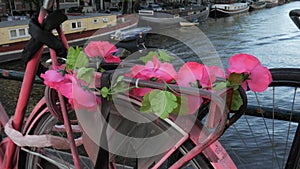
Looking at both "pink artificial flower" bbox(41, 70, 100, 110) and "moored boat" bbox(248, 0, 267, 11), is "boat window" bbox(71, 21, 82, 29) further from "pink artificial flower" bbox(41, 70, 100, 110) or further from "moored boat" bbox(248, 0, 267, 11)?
"moored boat" bbox(248, 0, 267, 11)

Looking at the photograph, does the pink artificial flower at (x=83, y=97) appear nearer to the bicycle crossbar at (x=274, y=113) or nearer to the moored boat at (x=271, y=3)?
the bicycle crossbar at (x=274, y=113)

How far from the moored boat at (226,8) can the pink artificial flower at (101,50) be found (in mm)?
22420

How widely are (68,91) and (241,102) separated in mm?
417

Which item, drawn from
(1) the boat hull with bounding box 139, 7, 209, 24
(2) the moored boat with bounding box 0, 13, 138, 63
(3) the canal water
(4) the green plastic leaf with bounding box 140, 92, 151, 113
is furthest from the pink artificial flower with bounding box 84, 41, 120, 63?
(1) the boat hull with bounding box 139, 7, 209, 24

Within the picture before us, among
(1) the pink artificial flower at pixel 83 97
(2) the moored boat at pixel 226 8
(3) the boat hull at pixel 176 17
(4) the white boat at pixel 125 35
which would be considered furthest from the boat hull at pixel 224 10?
(1) the pink artificial flower at pixel 83 97

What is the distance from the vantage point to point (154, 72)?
0.74m

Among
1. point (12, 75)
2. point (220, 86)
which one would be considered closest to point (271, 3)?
point (12, 75)

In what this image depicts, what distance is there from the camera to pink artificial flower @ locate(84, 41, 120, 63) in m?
0.87

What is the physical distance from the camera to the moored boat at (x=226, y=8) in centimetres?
2283

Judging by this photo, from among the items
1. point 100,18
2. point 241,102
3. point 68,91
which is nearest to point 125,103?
point 68,91

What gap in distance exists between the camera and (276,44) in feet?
42.3

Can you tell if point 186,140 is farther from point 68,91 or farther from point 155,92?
point 68,91

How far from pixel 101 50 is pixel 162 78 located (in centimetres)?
24

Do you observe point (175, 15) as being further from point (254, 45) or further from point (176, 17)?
point (254, 45)
